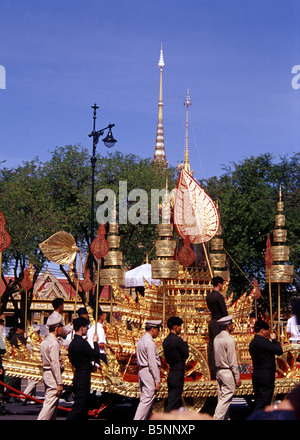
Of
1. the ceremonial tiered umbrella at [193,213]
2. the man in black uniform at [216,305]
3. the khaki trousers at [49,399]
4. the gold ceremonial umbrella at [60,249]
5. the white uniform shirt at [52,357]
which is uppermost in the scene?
the ceremonial tiered umbrella at [193,213]

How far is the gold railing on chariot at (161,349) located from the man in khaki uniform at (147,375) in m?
1.10

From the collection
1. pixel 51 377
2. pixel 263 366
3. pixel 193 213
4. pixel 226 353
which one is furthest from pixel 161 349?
pixel 193 213

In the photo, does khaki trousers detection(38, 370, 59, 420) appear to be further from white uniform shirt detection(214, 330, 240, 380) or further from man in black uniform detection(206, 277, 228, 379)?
man in black uniform detection(206, 277, 228, 379)

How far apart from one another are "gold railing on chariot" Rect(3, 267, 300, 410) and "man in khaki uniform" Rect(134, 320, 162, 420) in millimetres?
1100

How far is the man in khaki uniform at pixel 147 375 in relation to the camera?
1082 cm

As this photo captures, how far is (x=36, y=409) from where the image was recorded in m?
15.6

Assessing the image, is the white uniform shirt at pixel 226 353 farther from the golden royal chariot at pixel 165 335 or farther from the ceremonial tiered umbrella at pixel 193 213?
the ceremonial tiered umbrella at pixel 193 213

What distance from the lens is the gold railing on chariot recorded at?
482 inches

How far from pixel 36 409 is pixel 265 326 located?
6.45m

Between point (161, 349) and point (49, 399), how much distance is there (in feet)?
8.29

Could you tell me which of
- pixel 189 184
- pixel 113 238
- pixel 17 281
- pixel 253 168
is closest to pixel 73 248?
pixel 113 238

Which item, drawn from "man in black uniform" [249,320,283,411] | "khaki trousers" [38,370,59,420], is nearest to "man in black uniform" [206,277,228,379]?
"man in black uniform" [249,320,283,411]

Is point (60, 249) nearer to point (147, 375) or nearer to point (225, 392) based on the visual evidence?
point (147, 375)

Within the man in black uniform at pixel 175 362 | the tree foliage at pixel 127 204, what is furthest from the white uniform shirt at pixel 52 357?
the tree foliage at pixel 127 204
